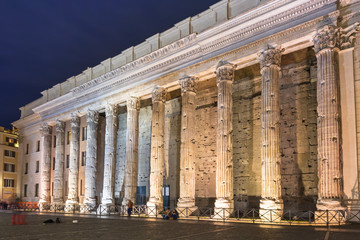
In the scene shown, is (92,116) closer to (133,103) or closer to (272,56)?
(133,103)

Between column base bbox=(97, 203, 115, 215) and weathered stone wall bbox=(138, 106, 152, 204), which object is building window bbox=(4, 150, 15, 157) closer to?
weathered stone wall bbox=(138, 106, 152, 204)

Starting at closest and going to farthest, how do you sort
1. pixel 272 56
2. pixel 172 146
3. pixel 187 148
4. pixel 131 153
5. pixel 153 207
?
pixel 272 56, pixel 187 148, pixel 153 207, pixel 131 153, pixel 172 146

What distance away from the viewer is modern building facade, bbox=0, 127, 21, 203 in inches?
1713

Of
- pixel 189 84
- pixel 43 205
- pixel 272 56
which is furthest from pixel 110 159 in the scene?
pixel 272 56

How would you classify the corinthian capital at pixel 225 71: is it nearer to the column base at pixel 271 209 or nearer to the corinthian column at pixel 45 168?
the column base at pixel 271 209

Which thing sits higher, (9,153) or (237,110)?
(237,110)

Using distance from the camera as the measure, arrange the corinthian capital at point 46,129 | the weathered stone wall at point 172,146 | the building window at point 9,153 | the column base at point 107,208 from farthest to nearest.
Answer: the building window at point 9,153 < the corinthian capital at point 46,129 < the weathered stone wall at point 172,146 < the column base at point 107,208

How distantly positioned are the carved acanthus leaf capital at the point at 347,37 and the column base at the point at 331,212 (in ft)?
21.6

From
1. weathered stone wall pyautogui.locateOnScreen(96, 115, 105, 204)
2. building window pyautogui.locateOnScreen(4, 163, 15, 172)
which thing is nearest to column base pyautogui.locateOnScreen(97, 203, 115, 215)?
weathered stone wall pyautogui.locateOnScreen(96, 115, 105, 204)

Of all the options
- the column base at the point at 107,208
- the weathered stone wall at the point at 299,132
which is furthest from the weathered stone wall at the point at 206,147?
the column base at the point at 107,208

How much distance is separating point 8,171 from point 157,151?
29183 mm

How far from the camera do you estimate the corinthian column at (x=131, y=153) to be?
84.4ft

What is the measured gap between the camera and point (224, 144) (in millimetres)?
20094

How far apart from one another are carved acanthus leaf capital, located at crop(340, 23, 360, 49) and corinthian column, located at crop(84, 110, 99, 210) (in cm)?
1923
